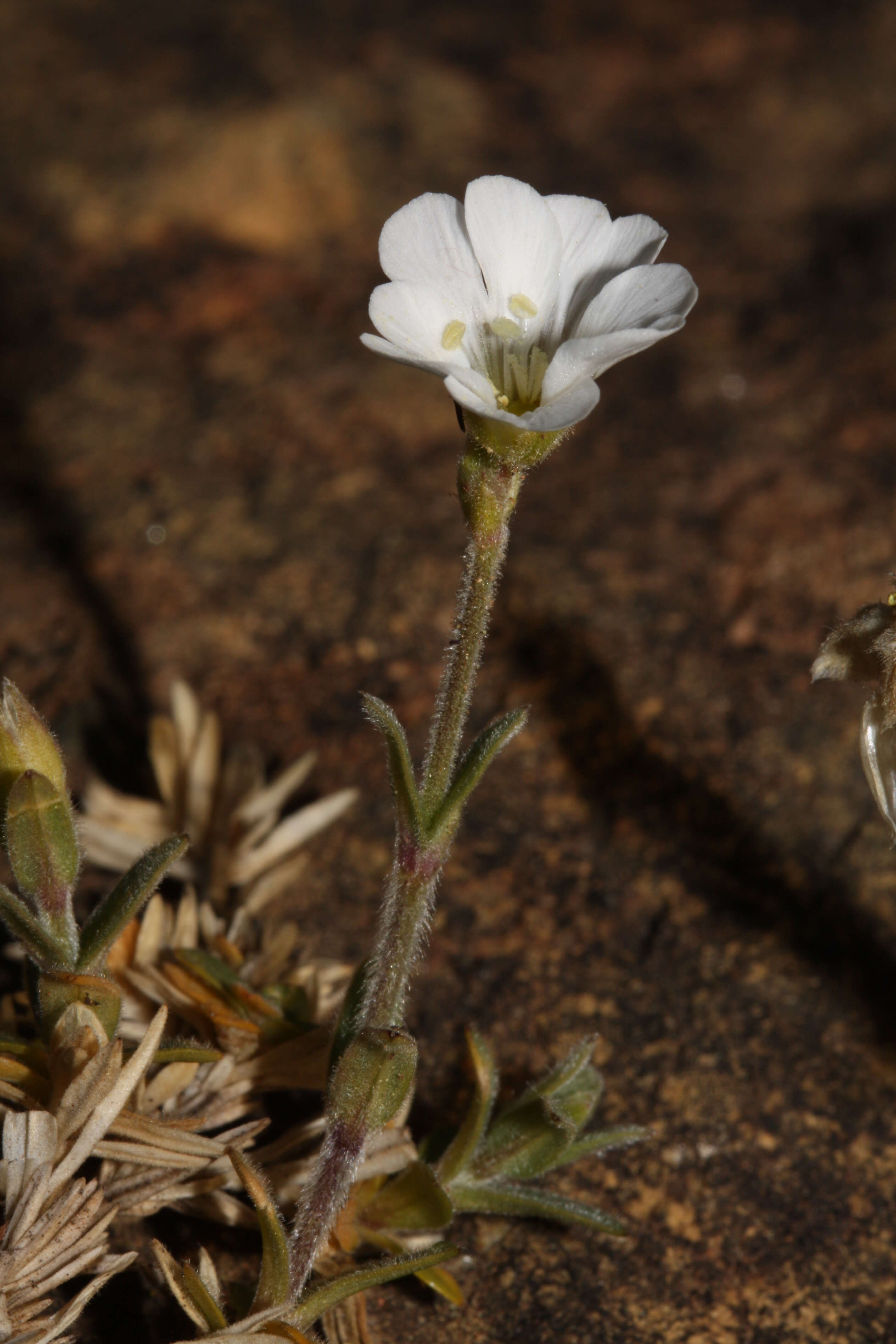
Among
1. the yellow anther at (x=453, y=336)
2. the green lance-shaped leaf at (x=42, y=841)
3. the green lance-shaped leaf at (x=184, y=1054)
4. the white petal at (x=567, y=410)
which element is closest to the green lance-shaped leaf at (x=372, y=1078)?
the green lance-shaped leaf at (x=184, y=1054)

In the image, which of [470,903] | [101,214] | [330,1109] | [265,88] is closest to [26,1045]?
[330,1109]

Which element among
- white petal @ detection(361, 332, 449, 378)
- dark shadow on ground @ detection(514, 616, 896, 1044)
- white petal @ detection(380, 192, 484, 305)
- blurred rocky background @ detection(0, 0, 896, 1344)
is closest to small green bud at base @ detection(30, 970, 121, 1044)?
blurred rocky background @ detection(0, 0, 896, 1344)

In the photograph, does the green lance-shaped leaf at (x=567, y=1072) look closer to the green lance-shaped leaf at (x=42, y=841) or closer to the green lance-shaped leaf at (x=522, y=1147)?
the green lance-shaped leaf at (x=522, y=1147)

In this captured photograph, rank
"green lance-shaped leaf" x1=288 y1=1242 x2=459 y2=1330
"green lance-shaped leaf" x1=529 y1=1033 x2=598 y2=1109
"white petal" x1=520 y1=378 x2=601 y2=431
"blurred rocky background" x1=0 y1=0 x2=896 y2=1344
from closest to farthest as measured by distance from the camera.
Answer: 1. "white petal" x1=520 y1=378 x2=601 y2=431
2. "green lance-shaped leaf" x1=288 y1=1242 x2=459 y2=1330
3. "green lance-shaped leaf" x1=529 y1=1033 x2=598 y2=1109
4. "blurred rocky background" x1=0 y1=0 x2=896 y2=1344

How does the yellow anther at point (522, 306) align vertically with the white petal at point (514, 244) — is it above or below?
below

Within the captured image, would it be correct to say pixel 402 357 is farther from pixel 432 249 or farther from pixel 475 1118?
pixel 475 1118

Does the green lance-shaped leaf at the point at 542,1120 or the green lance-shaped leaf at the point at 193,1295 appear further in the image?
the green lance-shaped leaf at the point at 542,1120

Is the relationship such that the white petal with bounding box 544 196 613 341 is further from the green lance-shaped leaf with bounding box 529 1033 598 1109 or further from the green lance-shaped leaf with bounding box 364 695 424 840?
the green lance-shaped leaf with bounding box 529 1033 598 1109
